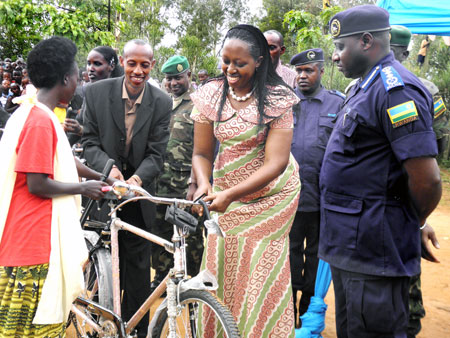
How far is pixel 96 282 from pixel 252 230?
4.12 ft

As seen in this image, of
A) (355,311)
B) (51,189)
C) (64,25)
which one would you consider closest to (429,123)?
(355,311)

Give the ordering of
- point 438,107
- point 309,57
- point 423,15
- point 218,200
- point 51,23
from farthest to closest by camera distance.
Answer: point 51,23, point 423,15, point 309,57, point 438,107, point 218,200

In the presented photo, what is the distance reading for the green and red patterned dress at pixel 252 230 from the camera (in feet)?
8.93

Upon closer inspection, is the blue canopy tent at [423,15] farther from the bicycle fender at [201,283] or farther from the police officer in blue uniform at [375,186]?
the bicycle fender at [201,283]

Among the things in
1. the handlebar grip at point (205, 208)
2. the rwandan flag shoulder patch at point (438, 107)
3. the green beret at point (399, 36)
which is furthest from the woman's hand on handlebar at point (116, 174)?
the rwandan flag shoulder patch at point (438, 107)

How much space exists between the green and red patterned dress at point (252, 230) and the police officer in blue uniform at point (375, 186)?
491 millimetres

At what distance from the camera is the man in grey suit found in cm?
346

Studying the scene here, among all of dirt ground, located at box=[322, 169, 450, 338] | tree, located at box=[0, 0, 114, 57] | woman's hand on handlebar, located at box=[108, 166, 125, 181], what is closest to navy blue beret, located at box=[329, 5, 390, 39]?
woman's hand on handlebar, located at box=[108, 166, 125, 181]

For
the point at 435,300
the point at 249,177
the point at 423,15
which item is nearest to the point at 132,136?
the point at 249,177

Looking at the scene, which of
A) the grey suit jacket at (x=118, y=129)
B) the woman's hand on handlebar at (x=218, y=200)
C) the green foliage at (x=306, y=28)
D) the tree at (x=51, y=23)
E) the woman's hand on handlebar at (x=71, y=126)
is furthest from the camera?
the tree at (x=51, y=23)

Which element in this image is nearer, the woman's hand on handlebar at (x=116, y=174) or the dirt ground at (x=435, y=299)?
the woman's hand on handlebar at (x=116, y=174)

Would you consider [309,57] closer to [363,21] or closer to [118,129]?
[118,129]

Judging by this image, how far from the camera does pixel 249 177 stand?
104 inches

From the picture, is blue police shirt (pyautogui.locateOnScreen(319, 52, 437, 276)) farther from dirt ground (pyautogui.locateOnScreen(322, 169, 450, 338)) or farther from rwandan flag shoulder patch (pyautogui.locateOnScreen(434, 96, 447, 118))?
dirt ground (pyautogui.locateOnScreen(322, 169, 450, 338))
